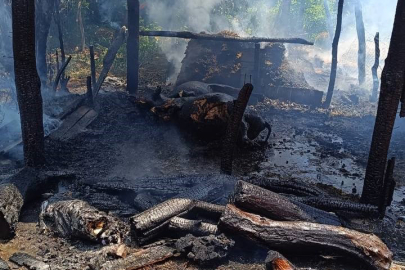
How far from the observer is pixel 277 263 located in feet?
16.2

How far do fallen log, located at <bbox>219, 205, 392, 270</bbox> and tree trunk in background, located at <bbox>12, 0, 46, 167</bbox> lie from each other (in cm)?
440

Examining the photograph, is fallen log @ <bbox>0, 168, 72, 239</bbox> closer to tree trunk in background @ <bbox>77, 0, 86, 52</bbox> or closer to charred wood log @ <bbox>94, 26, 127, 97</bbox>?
charred wood log @ <bbox>94, 26, 127, 97</bbox>

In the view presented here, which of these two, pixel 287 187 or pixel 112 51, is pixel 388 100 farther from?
pixel 112 51

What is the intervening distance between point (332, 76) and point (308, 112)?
2.41 meters

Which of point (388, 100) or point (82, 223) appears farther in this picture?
point (388, 100)

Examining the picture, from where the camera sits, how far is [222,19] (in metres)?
24.9

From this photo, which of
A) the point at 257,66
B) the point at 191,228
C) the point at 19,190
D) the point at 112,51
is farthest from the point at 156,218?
the point at 257,66

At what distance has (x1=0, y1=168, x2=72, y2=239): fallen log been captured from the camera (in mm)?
5879

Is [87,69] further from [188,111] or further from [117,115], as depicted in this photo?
[188,111]

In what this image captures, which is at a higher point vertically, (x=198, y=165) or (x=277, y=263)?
(x=277, y=263)

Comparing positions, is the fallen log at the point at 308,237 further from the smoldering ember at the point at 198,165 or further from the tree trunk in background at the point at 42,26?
the tree trunk in background at the point at 42,26

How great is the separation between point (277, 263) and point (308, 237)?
0.85m

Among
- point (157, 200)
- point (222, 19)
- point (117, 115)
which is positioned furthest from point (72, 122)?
point (222, 19)

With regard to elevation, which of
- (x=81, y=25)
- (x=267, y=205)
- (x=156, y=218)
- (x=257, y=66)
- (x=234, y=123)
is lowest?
(x=156, y=218)
